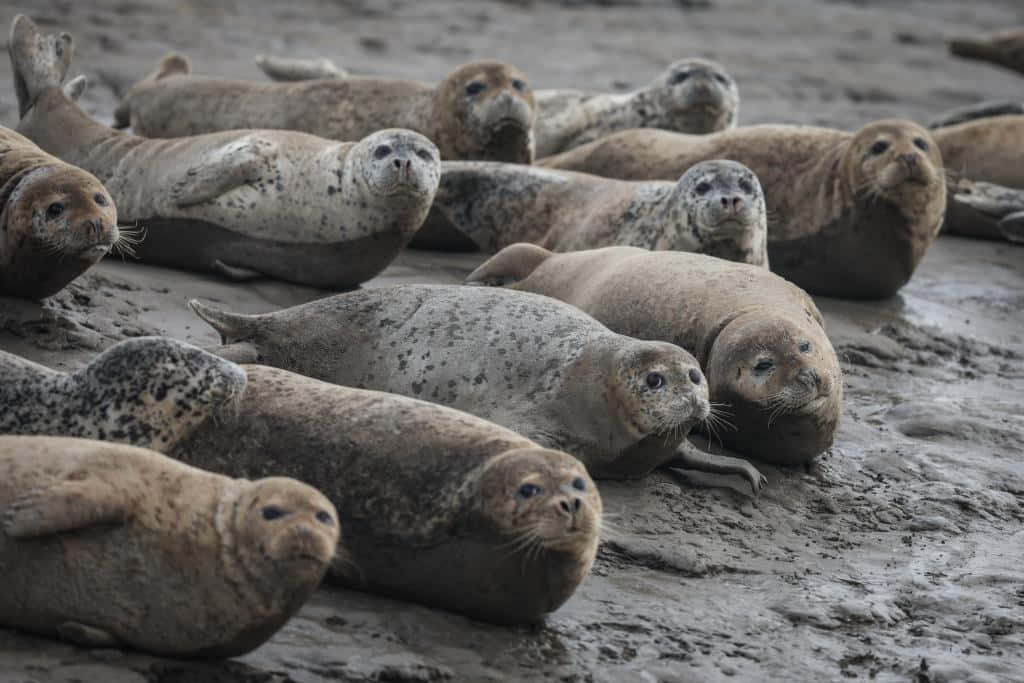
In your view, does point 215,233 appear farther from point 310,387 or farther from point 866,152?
point 866,152

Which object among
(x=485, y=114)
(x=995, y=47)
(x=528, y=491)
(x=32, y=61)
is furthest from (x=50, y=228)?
(x=995, y=47)

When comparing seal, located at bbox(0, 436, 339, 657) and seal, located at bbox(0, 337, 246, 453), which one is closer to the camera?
seal, located at bbox(0, 436, 339, 657)

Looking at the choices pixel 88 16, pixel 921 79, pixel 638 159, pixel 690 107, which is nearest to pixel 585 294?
pixel 638 159

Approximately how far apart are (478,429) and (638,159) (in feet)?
15.0

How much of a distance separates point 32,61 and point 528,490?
4583 millimetres

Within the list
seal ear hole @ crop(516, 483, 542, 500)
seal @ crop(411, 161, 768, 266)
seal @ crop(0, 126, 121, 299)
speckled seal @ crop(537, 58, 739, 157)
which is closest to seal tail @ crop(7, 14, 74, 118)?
seal @ crop(411, 161, 768, 266)

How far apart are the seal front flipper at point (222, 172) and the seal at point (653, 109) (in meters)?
3.12

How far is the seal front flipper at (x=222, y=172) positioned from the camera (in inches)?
275

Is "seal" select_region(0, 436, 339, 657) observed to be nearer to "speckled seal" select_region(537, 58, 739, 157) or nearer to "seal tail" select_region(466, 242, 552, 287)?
"seal tail" select_region(466, 242, 552, 287)

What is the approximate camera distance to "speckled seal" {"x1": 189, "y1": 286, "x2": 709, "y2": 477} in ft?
16.9

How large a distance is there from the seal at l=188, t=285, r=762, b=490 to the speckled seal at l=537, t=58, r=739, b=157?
14.4 feet

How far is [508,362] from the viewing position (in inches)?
→ 212

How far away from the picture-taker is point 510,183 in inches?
322

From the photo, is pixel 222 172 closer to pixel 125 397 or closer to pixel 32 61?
pixel 32 61
